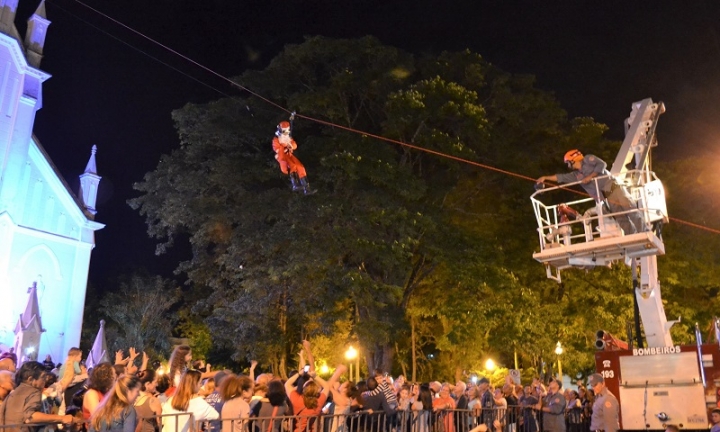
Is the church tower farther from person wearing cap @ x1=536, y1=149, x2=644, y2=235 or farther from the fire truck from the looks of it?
person wearing cap @ x1=536, y1=149, x2=644, y2=235

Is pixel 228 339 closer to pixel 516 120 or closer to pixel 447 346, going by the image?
pixel 447 346

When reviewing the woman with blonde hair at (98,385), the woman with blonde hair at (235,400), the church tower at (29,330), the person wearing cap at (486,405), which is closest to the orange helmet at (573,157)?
the person wearing cap at (486,405)

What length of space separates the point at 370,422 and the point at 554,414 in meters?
4.43

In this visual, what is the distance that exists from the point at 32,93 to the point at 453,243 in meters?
22.7


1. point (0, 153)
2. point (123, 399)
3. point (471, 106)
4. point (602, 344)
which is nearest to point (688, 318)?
point (471, 106)

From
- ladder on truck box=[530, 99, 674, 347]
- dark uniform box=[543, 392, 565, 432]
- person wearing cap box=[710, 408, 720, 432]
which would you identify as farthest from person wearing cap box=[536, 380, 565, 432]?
person wearing cap box=[710, 408, 720, 432]

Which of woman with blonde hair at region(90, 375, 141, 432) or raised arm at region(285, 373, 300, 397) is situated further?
raised arm at region(285, 373, 300, 397)

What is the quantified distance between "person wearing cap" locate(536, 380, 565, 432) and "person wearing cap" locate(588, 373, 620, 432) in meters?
0.73

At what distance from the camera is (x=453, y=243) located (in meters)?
21.1

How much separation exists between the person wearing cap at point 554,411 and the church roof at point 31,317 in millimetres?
22818

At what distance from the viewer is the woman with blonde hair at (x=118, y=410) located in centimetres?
538

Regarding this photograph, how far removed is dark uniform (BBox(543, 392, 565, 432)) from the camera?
11648 millimetres

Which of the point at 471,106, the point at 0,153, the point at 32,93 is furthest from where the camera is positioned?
the point at 32,93

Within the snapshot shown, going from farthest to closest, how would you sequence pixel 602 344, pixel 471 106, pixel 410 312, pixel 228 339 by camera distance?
pixel 410 312 < pixel 228 339 < pixel 471 106 < pixel 602 344
